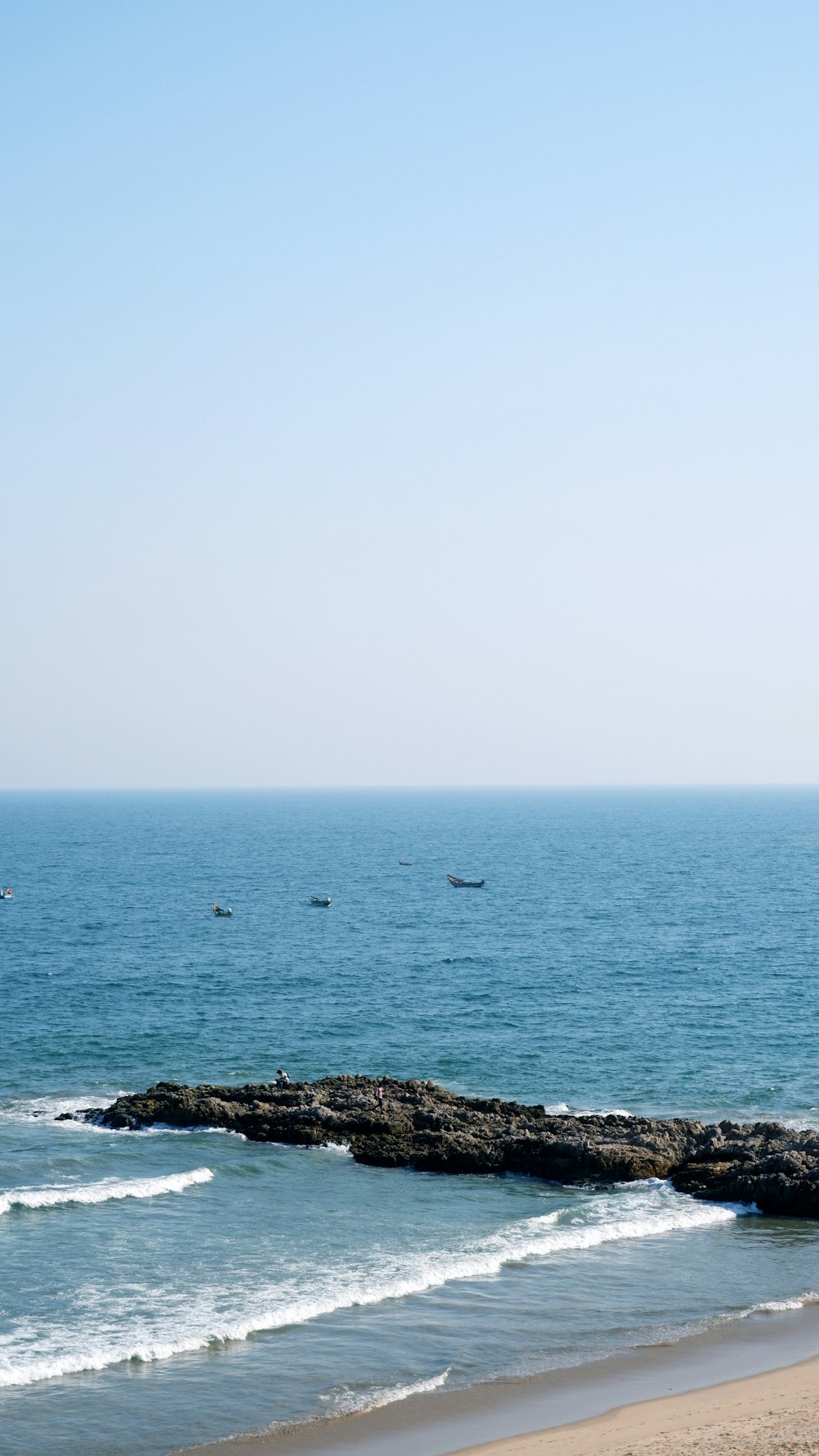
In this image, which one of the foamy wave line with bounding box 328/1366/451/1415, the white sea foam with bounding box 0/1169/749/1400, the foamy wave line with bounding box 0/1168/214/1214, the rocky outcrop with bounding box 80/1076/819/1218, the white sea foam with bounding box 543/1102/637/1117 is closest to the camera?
the foamy wave line with bounding box 328/1366/451/1415

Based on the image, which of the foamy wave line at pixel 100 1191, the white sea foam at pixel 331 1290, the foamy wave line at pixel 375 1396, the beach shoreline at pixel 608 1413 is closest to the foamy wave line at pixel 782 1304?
the beach shoreline at pixel 608 1413

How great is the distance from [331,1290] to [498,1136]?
12.1m

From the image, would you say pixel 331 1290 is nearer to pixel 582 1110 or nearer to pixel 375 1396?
pixel 375 1396

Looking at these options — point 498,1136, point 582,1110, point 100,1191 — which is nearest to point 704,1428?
point 498,1136

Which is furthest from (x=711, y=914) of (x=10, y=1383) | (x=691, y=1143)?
(x=10, y=1383)

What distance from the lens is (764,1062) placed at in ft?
171

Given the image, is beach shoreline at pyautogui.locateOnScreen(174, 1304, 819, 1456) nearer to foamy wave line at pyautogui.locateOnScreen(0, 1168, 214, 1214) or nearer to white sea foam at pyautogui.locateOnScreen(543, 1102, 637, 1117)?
foamy wave line at pyautogui.locateOnScreen(0, 1168, 214, 1214)

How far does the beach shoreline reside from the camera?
20.8 metres

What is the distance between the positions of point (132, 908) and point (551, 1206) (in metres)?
74.0

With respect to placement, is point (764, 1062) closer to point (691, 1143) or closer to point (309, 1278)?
point (691, 1143)

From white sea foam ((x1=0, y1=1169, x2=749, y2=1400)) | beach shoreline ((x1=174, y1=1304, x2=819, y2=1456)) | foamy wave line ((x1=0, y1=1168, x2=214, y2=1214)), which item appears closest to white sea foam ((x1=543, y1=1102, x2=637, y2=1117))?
white sea foam ((x1=0, y1=1169, x2=749, y2=1400))

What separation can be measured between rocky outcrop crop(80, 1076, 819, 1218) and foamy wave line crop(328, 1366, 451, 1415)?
13492 mm

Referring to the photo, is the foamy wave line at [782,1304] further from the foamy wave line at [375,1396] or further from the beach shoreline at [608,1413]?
the foamy wave line at [375,1396]

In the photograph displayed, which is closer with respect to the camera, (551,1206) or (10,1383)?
(10,1383)
